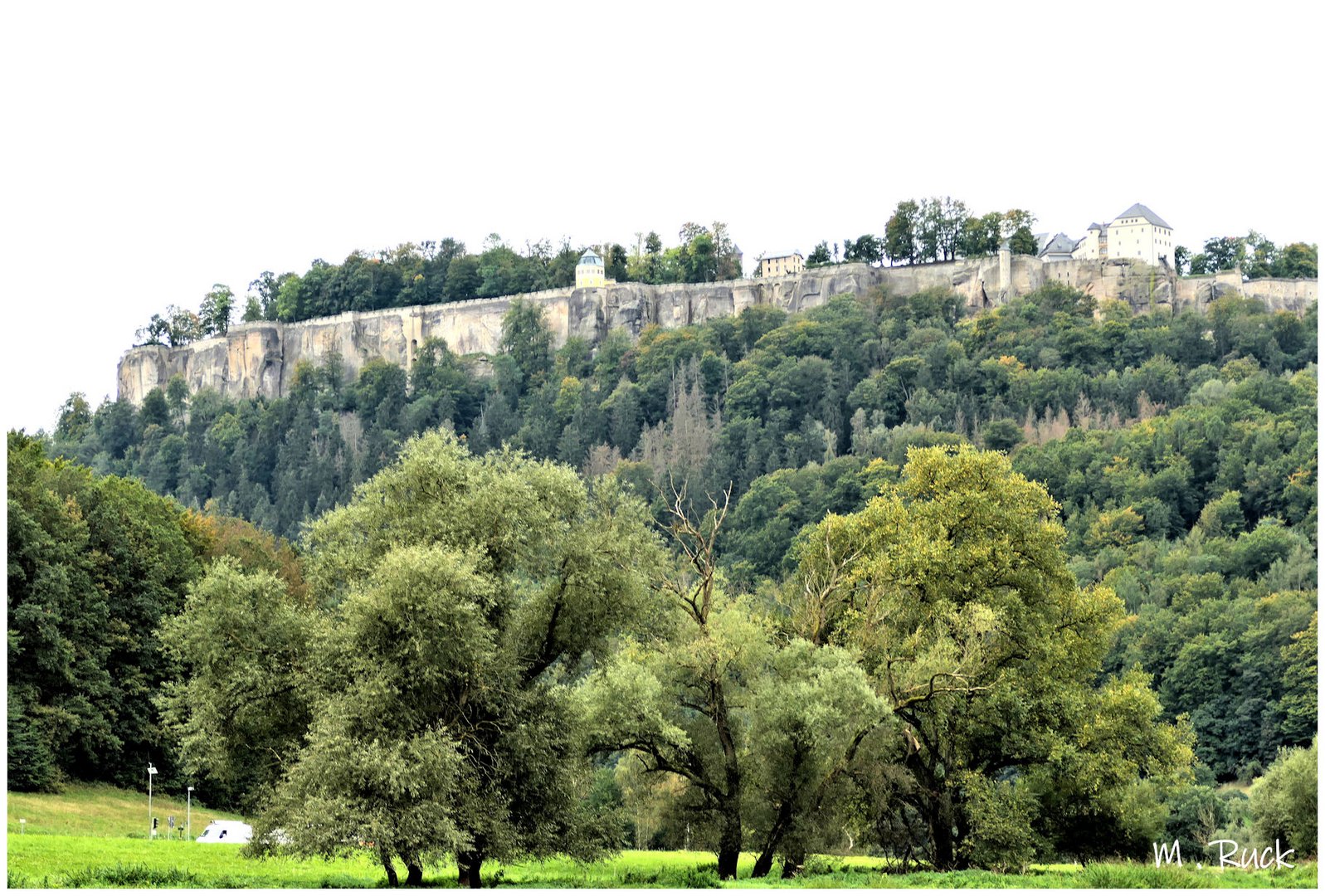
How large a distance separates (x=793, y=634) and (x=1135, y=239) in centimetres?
12708

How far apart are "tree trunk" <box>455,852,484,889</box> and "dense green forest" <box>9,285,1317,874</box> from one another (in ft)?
0.70

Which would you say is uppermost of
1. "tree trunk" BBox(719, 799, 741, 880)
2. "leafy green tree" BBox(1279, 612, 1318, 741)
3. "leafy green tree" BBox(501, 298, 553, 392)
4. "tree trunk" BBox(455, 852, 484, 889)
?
"leafy green tree" BBox(501, 298, 553, 392)

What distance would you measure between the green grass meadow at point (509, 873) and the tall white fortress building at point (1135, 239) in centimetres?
12445

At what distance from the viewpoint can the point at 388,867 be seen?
1109 inches

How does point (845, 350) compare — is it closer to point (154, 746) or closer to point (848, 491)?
point (848, 491)

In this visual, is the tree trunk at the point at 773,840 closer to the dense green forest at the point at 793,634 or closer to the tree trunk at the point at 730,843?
the dense green forest at the point at 793,634

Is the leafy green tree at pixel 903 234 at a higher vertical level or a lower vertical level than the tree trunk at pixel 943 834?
higher

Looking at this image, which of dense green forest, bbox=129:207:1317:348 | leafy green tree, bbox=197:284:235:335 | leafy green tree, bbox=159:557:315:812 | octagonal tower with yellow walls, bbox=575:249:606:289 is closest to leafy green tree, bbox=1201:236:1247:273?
dense green forest, bbox=129:207:1317:348

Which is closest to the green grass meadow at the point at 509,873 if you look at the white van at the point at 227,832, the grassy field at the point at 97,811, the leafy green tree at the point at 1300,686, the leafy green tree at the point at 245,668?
the leafy green tree at the point at 245,668

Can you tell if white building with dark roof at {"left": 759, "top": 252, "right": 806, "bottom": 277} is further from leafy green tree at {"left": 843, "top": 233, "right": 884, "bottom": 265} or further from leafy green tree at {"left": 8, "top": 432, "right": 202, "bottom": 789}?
leafy green tree at {"left": 8, "top": 432, "right": 202, "bottom": 789}

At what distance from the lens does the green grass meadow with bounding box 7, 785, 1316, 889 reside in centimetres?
2681

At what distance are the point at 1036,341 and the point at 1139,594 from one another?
55.3 meters

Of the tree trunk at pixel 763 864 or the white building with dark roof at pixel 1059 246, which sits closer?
the tree trunk at pixel 763 864

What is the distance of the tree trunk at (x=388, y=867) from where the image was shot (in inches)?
1075
